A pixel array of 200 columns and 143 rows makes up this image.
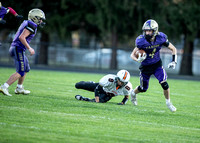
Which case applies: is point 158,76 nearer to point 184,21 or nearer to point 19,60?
point 19,60

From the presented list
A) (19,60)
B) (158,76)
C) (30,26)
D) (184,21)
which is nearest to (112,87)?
(158,76)

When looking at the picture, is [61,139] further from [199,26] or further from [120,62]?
[120,62]

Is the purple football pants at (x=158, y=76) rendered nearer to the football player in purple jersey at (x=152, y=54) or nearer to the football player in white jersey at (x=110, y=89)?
the football player in purple jersey at (x=152, y=54)

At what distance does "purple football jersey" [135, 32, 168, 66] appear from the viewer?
315 inches

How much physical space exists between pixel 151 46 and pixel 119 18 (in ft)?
56.0

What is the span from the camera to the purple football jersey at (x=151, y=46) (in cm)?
800

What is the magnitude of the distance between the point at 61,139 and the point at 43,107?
2309 millimetres

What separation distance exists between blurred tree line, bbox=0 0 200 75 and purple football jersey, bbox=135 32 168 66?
13.5m

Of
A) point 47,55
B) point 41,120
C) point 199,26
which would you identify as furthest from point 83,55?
point 41,120

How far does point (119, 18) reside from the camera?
977 inches

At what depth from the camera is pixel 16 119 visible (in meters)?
5.90

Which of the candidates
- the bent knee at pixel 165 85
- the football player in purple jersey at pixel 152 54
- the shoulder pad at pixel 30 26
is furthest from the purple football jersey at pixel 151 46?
the shoulder pad at pixel 30 26

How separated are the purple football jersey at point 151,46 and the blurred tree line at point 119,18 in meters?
13.5

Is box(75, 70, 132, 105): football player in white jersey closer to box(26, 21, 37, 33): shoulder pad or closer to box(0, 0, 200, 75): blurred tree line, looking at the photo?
box(26, 21, 37, 33): shoulder pad
